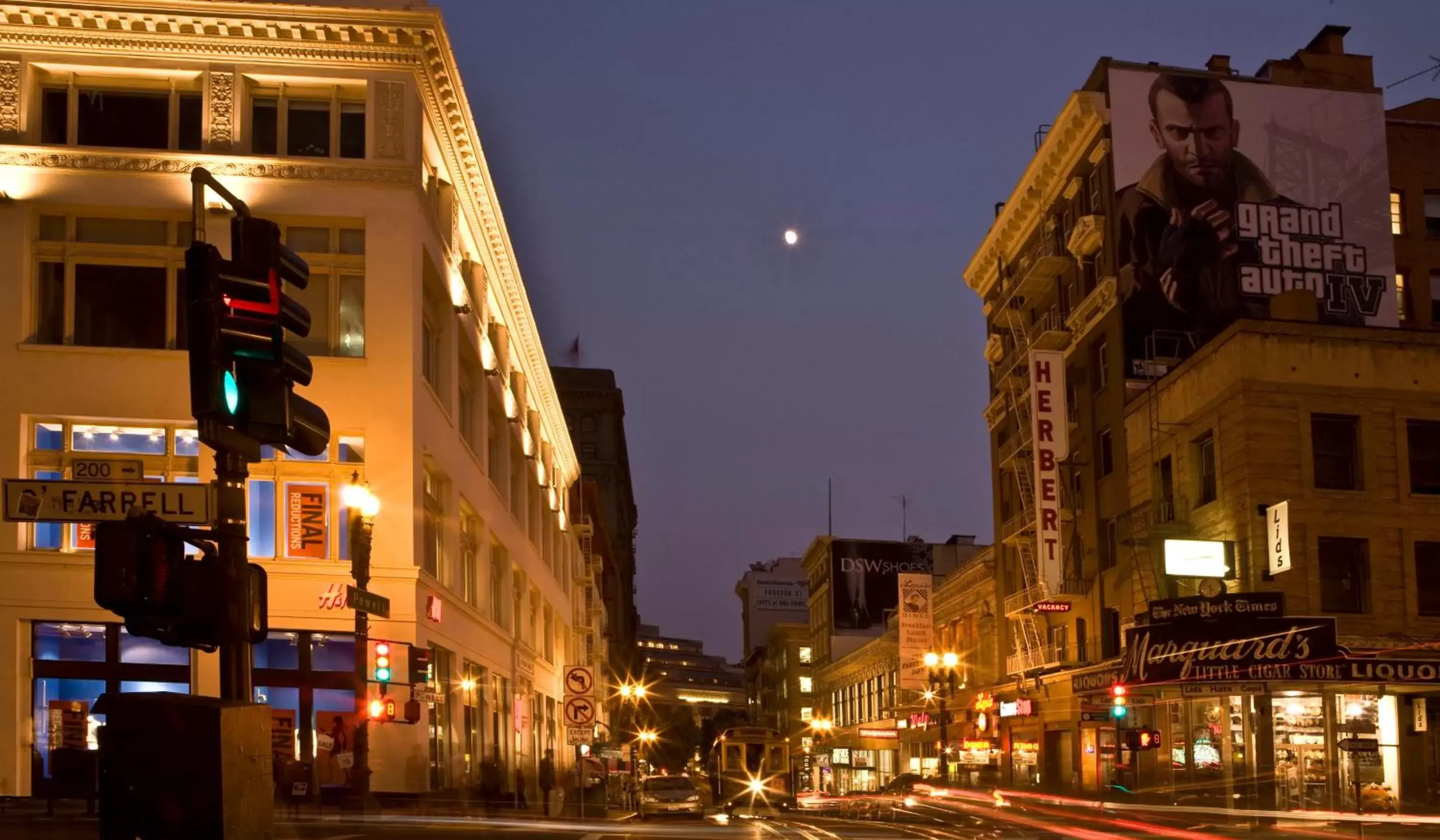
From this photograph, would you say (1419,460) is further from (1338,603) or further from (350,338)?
(350,338)

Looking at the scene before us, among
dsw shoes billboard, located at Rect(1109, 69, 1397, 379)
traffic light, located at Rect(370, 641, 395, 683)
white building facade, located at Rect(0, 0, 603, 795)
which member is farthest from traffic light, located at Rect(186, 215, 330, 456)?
dsw shoes billboard, located at Rect(1109, 69, 1397, 379)

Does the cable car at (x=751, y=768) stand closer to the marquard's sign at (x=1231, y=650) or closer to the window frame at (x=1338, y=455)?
the marquard's sign at (x=1231, y=650)

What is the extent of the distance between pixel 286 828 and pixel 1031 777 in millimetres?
46677

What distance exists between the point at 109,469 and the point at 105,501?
2025cm

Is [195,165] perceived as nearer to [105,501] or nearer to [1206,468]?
[105,501]

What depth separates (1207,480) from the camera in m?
43.6

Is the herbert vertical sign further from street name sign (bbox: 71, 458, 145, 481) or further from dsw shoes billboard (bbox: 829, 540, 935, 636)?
dsw shoes billboard (bbox: 829, 540, 935, 636)

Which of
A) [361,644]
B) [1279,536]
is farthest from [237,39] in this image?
[1279,536]

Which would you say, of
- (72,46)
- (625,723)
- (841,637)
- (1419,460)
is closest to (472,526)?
(72,46)

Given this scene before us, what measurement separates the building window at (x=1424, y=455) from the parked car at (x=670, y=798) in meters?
23.3

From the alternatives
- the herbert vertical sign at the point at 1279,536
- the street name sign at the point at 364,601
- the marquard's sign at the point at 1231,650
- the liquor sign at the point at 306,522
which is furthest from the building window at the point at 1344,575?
the street name sign at the point at 364,601

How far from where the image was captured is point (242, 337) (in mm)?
7965

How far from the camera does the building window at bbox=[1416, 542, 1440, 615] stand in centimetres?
4072

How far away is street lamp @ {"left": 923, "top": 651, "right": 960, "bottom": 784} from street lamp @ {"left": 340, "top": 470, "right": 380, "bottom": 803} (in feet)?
128
